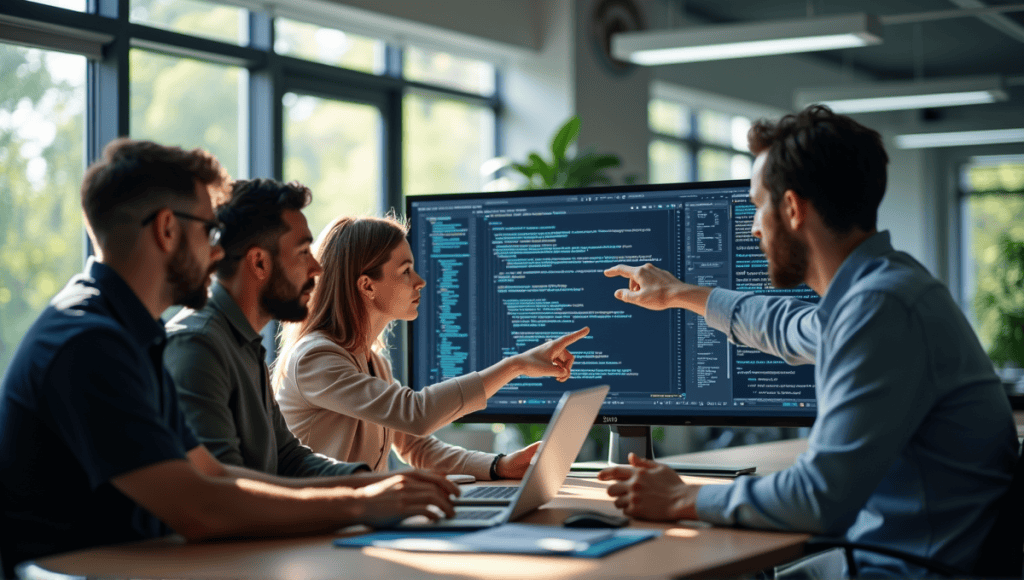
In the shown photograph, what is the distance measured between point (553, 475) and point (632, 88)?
5350 millimetres

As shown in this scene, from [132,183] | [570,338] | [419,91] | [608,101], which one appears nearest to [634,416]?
[570,338]

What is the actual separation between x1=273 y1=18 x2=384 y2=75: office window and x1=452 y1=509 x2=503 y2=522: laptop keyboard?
3.76 m

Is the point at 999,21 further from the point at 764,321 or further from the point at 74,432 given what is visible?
the point at 74,432

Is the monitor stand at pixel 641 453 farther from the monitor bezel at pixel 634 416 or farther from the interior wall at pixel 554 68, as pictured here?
the interior wall at pixel 554 68

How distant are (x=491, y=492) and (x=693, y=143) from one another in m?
7.23

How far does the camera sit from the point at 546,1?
6387 mm

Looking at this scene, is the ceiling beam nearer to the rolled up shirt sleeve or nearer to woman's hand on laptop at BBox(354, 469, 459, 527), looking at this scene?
the rolled up shirt sleeve

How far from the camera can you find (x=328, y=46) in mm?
5387

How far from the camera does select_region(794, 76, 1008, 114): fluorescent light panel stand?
22.9 ft

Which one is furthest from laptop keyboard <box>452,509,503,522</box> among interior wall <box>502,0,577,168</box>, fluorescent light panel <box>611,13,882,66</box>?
interior wall <box>502,0,577,168</box>

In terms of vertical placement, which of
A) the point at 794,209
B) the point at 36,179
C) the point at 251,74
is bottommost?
the point at 794,209

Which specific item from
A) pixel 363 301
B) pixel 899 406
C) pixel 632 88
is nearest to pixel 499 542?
pixel 899 406

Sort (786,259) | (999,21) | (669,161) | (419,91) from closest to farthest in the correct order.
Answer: (786,259), (419,91), (999,21), (669,161)

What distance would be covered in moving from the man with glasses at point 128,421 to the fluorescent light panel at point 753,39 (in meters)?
4.00
